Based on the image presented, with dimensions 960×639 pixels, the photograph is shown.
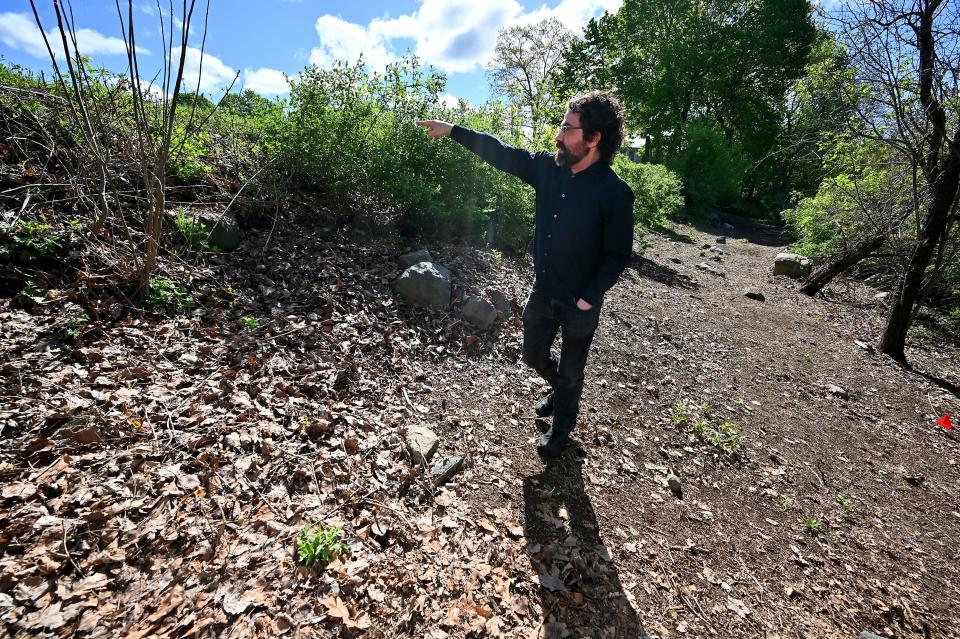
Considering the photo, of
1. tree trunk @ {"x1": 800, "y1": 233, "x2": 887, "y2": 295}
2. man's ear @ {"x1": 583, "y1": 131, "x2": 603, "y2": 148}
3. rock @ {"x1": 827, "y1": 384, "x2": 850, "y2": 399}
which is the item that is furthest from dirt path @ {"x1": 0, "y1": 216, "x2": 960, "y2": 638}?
tree trunk @ {"x1": 800, "y1": 233, "x2": 887, "y2": 295}

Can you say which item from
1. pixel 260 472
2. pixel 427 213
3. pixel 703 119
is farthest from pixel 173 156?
pixel 703 119

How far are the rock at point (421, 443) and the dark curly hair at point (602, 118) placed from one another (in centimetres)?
237

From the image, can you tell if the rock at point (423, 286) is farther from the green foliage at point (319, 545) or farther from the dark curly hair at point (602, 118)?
the green foliage at point (319, 545)

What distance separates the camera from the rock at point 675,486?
328 centimetres

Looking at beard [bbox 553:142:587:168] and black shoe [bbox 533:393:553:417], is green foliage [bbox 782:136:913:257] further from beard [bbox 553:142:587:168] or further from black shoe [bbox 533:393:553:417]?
black shoe [bbox 533:393:553:417]

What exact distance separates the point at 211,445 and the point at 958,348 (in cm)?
1199

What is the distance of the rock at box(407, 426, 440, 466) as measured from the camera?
2.87 metres

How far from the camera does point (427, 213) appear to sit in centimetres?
629

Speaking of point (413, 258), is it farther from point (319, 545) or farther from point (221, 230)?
point (319, 545)

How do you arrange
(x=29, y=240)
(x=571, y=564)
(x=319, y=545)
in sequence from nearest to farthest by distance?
(x=319, y=545) < (x=571, y=564) < (x=29, y=240)

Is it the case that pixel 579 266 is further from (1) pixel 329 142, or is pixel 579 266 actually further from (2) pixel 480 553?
(1) pixel 329 142

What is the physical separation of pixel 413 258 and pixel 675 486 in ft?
13.2

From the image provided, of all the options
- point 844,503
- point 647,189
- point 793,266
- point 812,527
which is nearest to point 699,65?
point 647,189

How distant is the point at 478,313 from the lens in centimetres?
494
